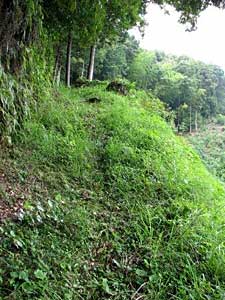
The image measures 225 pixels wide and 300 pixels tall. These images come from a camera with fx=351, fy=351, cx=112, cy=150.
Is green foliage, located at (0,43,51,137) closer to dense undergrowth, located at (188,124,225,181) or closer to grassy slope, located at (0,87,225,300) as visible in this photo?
grassy slope, located at (0,87,225,300)

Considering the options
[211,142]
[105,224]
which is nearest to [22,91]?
[105,224]

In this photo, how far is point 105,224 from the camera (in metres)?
2.78

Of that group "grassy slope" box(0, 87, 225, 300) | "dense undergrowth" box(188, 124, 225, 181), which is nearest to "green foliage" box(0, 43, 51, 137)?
"grassy slope" box(0, 87, 225, 300)

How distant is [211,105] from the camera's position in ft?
122

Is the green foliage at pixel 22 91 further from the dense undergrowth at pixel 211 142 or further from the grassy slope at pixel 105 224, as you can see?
the dense undergrowth at pixel 211 142

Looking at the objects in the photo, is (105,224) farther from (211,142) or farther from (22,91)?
(211,142)

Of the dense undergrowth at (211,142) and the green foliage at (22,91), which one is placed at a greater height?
the green foliage at (22,91)

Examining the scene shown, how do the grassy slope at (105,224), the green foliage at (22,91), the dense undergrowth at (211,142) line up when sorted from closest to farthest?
the grassy slope at (105,224) < the green foliage at (22,91) < the dense undergrowth at (211,142)

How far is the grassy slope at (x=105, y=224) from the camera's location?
2105 mm

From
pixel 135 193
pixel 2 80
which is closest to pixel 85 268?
pixel 135 193

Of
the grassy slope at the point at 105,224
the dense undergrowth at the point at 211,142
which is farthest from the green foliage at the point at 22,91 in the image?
the dense undergrowth at the point at 211,142

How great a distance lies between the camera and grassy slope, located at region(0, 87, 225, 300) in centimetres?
211

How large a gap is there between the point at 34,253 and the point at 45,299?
36cm

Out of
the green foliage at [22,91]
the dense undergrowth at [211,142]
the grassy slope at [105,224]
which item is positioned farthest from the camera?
the dense undergrowth at [211,142]
